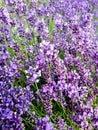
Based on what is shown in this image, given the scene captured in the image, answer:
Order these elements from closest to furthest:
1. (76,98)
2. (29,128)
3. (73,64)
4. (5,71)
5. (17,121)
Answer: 1. (17,121)
2. (76,98)
3. (5,71)
4. (29,128)
5. (73,64)

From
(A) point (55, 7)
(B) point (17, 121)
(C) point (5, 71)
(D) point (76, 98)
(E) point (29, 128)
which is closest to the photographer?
(B) point (17, 121)

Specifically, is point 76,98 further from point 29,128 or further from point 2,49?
point 2,49

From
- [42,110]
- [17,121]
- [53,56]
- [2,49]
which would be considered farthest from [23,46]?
[17,121]

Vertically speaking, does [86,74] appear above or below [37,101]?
above

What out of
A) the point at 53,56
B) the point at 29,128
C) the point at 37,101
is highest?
the point at 53,56

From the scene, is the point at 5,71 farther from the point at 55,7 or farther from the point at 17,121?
the point at 55,7

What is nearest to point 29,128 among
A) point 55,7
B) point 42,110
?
point 42,110

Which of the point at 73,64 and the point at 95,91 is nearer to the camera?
the point at 95,91
